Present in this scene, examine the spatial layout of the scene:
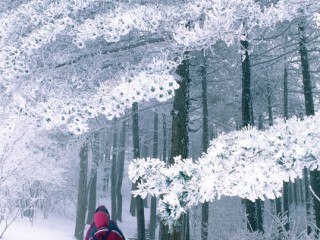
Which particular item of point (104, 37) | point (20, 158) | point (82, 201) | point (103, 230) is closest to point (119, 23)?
point (104, 37)

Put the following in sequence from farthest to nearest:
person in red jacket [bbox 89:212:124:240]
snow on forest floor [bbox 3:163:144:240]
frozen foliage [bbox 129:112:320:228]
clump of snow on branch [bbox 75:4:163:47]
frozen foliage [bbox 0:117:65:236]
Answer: snow on forest floor [bbox 3:163:144:240] < frozen foliage [bbox 0:117:65:236] < clump of snow on branch [bbox 75:4:163:47] < person in red jacket [bbox 89:212:124:240] < frozen foliage [bbox 129:112:320:228]

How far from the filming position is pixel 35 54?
7.61 m

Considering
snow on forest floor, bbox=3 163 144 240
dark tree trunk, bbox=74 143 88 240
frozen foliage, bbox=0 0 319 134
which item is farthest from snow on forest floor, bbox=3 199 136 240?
frozen foliage, bbox=0 0 319 134

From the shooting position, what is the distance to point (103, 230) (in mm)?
6094

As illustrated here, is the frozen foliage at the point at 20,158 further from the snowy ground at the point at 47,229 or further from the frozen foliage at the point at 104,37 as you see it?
the frozen foliage at the point at 104,37

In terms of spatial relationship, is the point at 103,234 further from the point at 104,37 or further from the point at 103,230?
the point at 104,37

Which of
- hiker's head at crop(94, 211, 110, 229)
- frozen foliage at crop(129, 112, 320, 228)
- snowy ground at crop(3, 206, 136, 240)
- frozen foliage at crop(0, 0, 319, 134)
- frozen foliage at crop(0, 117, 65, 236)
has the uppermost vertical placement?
frozen foliage at crop(0, 0, 319, 134)

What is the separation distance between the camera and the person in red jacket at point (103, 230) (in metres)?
6.07

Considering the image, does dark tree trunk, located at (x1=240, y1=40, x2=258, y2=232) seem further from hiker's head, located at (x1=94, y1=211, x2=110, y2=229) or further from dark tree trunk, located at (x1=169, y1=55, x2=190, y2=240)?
hiker's head, located at (x1=94, y1=211, x2=110, y2=229)

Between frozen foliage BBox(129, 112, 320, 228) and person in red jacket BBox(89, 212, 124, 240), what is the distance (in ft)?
8.71

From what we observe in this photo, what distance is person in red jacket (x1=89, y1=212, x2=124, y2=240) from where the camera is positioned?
6074 mm

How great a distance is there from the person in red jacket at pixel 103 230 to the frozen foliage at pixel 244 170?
2.65 meters

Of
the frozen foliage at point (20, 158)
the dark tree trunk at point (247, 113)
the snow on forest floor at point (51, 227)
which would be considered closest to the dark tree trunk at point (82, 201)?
the snow on forest floor at point (51, 227)

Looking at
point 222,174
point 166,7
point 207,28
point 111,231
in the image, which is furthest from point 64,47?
point 222,174
